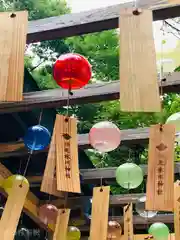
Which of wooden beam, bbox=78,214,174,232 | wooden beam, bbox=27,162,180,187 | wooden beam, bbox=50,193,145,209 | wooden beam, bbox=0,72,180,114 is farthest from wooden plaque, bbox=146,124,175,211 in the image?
wooden beam, bbox=78,214,174,232

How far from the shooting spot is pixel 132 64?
1.73m

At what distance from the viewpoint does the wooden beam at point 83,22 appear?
7.39 ft

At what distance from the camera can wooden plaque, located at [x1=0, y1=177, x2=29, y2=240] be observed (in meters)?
2.41

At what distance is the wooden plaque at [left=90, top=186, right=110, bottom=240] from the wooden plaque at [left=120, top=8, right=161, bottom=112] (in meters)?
1.08

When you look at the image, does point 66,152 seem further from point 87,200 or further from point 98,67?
point 98,67

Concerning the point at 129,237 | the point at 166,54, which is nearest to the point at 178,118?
the point at 166,54

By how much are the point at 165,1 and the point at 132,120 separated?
2.46 meters

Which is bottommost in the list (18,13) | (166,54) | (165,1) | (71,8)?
(18,13)

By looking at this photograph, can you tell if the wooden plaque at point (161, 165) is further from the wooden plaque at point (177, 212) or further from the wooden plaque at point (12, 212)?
the wooden plaque at point (12, 212)

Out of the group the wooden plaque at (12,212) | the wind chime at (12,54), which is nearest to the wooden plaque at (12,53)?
the wind chime at (12,54)

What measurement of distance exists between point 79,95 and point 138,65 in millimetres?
1177

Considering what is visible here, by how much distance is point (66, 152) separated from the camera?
223 centimetres

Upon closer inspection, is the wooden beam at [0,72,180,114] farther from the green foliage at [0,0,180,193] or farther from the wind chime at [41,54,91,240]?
the green foliage at [0,0,180,193]

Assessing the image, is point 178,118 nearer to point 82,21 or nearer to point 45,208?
point 82,21
